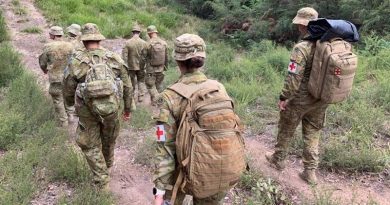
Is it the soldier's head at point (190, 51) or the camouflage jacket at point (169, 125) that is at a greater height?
the soldier's head at point (190, 51)

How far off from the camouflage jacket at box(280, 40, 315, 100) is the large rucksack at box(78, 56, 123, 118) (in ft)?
6.66

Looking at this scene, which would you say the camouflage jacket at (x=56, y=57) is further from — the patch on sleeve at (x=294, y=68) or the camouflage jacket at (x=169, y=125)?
the camouflage jacket at (x=169, y=125)

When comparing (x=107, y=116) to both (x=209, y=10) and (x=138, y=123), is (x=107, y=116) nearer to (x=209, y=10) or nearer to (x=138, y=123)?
(x=138, y=123)

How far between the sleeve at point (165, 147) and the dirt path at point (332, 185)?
2.37 meters

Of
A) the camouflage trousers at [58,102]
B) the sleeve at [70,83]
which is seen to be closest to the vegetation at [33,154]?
the camouflage trousers at [58,102]

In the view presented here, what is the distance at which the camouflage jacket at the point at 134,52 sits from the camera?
30.1 feet

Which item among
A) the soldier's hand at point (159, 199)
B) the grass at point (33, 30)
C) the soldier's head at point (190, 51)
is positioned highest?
the soldier's head at point (190, 51)

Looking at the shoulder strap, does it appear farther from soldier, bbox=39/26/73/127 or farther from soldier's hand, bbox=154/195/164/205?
soldier, bbox=39/26/73/127

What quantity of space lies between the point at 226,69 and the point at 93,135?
20.9 feet

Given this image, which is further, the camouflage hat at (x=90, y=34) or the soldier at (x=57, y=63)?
the soldier at (x=57, y=63)

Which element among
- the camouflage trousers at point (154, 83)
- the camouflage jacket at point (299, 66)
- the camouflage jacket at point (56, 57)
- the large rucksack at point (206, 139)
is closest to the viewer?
the large rucksack at point (206, 139)

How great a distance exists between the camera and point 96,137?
491cm

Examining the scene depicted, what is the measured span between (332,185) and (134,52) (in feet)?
17.4

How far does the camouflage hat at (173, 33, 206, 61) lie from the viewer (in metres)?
3.15
